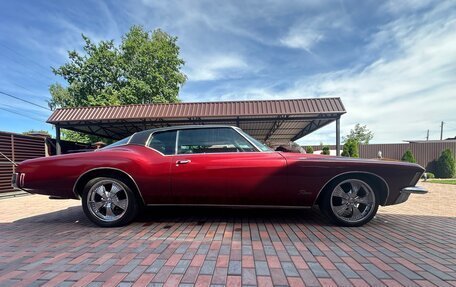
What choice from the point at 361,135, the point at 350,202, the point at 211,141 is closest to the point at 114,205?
the point at 211,141

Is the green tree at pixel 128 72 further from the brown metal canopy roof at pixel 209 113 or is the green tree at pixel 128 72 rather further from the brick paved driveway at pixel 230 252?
the brick paved driveway at pixel 230 252

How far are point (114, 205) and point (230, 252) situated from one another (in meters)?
1.81

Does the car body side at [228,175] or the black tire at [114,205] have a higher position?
the car body side at [228,175]

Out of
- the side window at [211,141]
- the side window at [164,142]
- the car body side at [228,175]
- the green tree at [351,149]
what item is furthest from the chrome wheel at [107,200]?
the green tree at [351,149]

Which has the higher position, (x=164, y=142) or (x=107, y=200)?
(x=164, y=142)

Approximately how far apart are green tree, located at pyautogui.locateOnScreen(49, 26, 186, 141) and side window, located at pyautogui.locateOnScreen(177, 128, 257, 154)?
16.1 metres

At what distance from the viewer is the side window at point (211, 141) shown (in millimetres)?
3217

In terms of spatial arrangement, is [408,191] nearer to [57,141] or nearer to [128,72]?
[57,141]

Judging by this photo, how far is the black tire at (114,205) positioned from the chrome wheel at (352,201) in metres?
2.55

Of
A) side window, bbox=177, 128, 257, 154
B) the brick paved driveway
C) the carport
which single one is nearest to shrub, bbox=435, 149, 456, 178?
the carport

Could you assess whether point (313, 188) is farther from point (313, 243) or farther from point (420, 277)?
point (420, 277)

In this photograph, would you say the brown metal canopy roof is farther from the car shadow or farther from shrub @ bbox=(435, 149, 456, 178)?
shrub @ bbox=(435, 149, 456, 178)

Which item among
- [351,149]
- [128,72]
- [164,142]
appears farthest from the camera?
[128,72]

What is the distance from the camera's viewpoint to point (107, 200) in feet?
10.5
